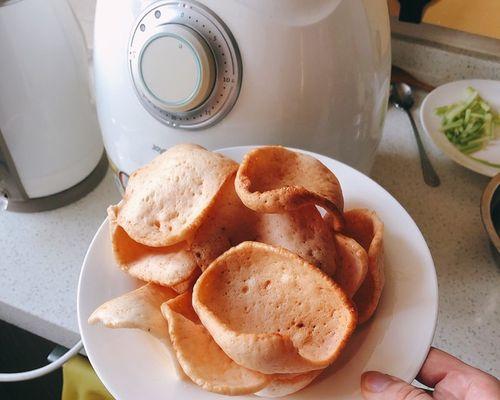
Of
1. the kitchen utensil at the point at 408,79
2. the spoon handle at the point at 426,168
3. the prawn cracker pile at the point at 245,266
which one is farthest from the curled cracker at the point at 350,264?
the kitchen utensil at the point at 408,79

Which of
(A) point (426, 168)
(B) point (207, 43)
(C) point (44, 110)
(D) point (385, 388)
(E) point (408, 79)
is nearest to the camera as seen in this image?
(D) point (385, 388)

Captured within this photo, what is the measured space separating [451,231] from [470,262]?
0.05m

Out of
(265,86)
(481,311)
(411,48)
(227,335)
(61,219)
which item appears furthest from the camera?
(411,48)

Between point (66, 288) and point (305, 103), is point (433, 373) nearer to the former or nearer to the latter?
point (305, 103)

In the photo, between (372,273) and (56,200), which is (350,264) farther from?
(56,200)

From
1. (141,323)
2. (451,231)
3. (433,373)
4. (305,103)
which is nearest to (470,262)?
(451,231)

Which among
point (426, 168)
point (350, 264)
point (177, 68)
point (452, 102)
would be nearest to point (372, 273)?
point (350, 264)

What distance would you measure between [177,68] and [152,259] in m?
0.18

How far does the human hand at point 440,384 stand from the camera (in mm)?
365

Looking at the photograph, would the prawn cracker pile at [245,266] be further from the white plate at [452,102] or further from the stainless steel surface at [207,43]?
the white plate at [452,102]

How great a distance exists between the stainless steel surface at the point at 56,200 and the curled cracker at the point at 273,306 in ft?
1.28

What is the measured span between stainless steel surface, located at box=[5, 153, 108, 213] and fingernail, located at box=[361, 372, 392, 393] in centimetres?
48

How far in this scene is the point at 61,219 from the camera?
70 cm

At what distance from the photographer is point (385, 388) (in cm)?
36
